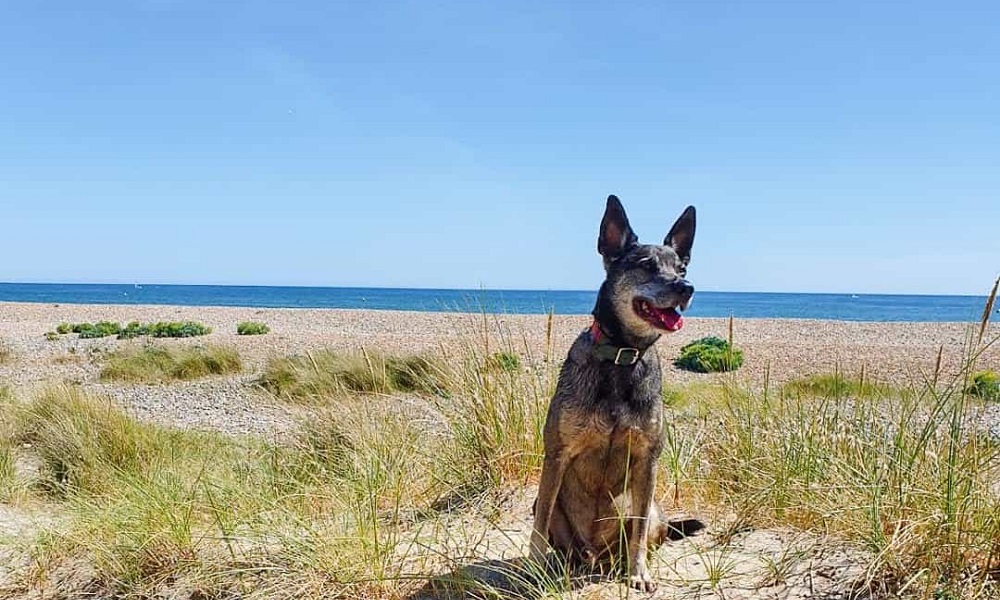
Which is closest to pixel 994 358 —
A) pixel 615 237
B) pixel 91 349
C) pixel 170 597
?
pixel 615 237

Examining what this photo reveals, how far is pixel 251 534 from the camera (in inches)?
147

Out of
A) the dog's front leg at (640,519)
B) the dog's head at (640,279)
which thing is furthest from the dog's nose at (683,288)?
the dog's front leg at (640,519)

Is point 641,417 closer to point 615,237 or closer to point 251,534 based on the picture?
point 615,237

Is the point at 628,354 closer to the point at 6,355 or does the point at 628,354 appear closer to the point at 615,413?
the point at 615,413

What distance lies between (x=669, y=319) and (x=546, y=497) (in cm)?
101

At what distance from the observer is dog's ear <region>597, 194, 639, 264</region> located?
3291 millimetres

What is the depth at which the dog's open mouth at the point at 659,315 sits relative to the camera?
3.01 m

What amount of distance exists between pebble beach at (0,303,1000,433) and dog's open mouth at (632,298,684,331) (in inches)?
53.2

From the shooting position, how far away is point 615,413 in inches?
122

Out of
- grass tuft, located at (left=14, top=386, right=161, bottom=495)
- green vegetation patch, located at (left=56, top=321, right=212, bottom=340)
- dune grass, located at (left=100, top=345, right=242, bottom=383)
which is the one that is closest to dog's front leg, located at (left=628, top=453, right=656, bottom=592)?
grass tuft, located at (left=14, top=386, right=161, bottom=495)

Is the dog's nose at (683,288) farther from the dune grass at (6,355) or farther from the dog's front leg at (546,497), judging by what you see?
the dune grass at (6,355)

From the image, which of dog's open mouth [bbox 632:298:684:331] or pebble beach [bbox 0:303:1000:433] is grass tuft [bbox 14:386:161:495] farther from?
dog's open mouth [bbox 632:298:684:331]

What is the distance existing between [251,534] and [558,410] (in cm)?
181

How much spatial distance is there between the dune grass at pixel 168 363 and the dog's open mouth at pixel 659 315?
12.6 m
